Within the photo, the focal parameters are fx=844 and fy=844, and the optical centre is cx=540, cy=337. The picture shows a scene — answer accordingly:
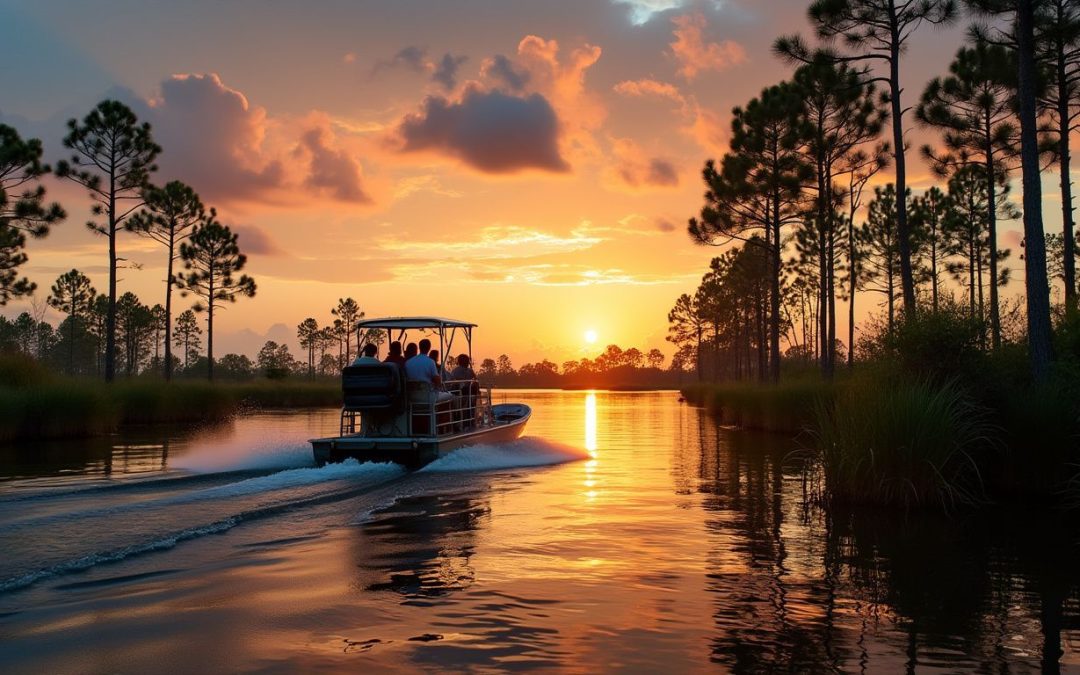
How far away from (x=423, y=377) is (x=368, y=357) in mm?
1246

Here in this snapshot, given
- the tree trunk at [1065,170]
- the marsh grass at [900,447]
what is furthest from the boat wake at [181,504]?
the tree trunk at [1065,170]

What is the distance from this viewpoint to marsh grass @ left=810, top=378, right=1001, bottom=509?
11.9 metres

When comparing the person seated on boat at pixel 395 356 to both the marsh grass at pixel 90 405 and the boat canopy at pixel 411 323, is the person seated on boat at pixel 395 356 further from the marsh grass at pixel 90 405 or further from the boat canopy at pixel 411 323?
the marsh grass at pixel 90 405

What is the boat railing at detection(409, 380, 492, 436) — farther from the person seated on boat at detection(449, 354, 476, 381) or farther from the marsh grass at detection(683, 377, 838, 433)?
the marsh grass at detection(683, 377, 838, 433)

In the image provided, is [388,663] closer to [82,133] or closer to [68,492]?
[68,492]

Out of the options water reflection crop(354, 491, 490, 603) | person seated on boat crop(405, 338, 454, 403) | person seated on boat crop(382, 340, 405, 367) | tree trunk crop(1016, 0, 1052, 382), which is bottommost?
water reflection crop(354, 491, 490, 603)

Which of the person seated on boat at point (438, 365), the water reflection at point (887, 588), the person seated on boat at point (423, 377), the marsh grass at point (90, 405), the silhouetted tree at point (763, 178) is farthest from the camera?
the silhouetted tree at point (763, 178)

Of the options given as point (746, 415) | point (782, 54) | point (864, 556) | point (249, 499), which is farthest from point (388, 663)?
point (746, 415)

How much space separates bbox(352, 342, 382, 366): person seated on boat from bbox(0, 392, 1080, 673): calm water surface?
2.90 m

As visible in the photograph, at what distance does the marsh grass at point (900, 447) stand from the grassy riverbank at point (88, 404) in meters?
24.1

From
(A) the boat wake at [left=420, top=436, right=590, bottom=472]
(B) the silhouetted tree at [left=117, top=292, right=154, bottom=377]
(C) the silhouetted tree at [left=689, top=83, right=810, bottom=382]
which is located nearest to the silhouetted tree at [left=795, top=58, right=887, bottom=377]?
(C) the silhouetted tree at [left=689, top=83, right=810, bottom=382]

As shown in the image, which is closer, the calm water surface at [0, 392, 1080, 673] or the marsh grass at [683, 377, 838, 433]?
the calm water surface at [0, 392, 1080, 673]

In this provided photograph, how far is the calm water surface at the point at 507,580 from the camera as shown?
228 inches

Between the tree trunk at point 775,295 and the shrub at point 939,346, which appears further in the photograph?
the tree trunk at point 775,295
